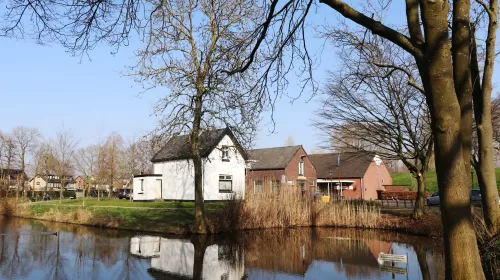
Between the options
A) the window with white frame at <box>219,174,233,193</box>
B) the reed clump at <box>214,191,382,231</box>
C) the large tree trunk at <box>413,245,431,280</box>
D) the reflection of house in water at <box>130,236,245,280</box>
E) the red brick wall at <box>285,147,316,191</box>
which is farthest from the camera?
the red brick wall at <box>285,147,316,191</box>

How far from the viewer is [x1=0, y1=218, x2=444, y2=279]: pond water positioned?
34.6 ft

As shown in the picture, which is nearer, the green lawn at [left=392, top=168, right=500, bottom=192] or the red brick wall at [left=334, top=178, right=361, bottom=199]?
the red brick wall at [left=334, top=178, right=361, bottom=199]

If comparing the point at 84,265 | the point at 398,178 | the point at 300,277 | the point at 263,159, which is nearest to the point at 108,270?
the point at 84,265

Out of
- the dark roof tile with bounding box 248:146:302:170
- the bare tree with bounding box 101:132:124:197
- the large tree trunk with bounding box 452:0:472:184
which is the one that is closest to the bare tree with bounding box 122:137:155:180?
the bare tree with bounding box 101:132:124:197

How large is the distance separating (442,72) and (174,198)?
99.8ft

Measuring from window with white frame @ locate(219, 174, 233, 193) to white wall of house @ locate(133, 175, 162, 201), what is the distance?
557 centimetres

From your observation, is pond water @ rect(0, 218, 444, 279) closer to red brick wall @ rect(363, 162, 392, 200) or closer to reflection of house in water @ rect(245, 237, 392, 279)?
reflection of house in water @ rect(245, 237, 392, 279)

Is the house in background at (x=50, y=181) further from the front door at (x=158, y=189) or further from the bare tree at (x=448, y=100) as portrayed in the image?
the bare tree at (x=448, y=100)

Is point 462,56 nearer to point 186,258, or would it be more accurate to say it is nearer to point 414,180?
point 186,258

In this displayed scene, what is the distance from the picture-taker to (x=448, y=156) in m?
4.18

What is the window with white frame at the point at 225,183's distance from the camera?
32.6 metres

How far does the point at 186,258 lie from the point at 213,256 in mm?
916

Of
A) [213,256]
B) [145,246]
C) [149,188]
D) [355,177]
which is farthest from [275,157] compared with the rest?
[213,256]

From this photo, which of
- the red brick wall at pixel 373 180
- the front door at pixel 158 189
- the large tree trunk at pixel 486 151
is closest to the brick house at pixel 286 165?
the red brick wall at pixel 373 180
